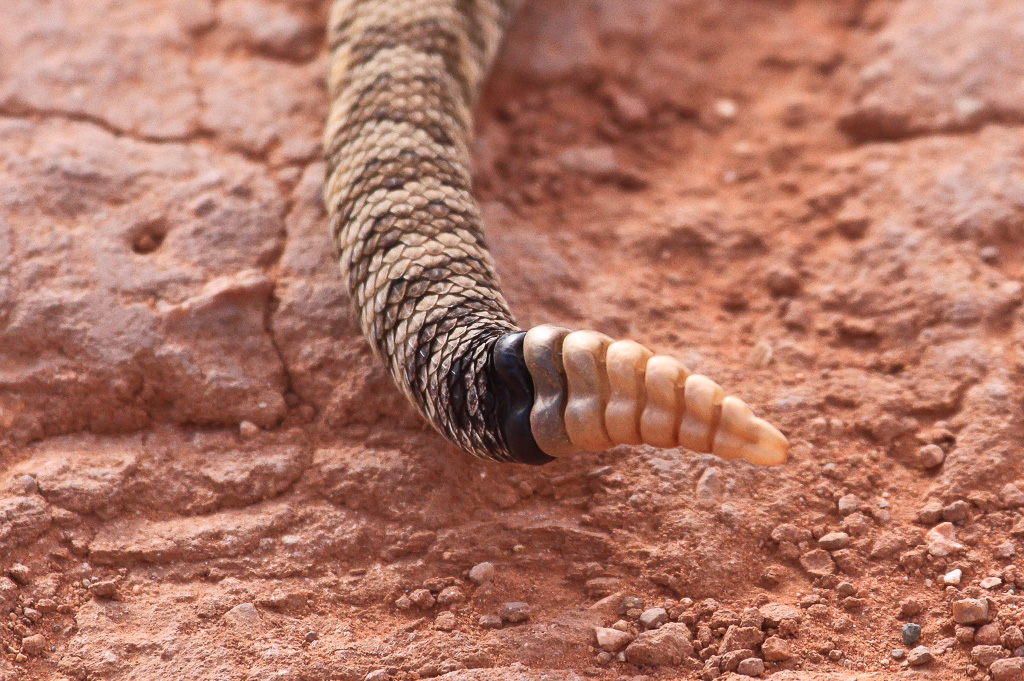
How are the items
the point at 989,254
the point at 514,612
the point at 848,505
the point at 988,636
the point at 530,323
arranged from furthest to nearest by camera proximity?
the point at 989,254, the point at 530,323, the point at 848,505, the point at 514,612, the point at 988,636

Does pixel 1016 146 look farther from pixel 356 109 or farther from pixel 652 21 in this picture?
pixel 356 109

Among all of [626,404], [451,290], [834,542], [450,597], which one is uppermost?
[451,290]

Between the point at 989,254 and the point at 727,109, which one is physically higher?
the point at 727,109

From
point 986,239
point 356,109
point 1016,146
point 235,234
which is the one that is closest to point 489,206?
point 356,109

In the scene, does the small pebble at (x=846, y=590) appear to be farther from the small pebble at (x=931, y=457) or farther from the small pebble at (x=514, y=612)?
the small pebble at (x=514, y=612)

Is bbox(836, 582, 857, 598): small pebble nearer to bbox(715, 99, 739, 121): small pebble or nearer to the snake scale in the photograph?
the snake scale

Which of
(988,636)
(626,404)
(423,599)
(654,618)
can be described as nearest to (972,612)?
(988,636)

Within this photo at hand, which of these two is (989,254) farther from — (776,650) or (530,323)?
(776,650)
